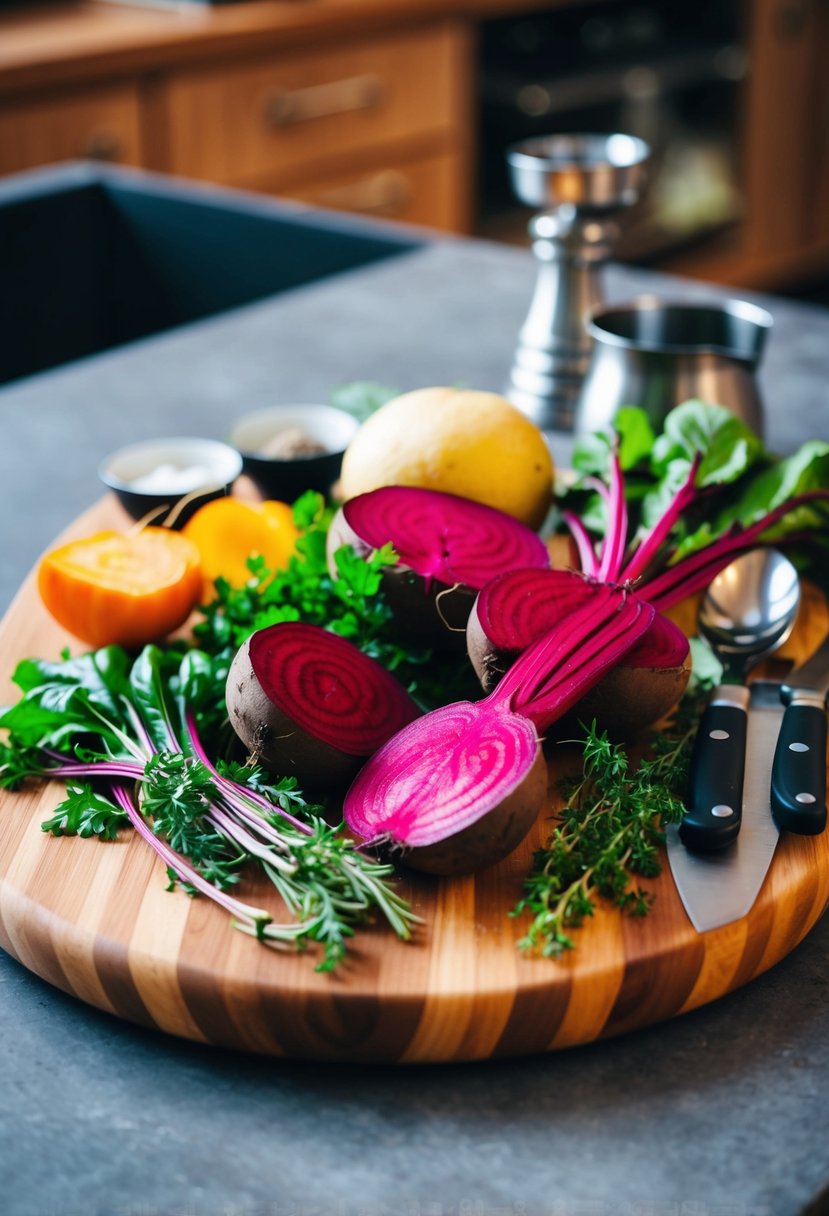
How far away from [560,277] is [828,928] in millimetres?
936

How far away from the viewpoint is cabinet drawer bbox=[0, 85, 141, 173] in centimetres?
282

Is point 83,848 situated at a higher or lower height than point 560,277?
lower

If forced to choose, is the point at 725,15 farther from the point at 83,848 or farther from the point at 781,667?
the point at 83,848

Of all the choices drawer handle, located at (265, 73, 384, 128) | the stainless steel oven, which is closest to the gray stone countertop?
drawer handle, located at (265, 73, 384, 128)

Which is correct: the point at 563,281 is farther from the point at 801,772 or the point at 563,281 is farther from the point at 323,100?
the point at 323,100

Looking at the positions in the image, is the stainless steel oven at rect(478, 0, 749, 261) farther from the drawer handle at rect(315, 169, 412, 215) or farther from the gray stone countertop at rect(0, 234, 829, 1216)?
the gray stone countertop at rect(0, 234, 829, 1216)

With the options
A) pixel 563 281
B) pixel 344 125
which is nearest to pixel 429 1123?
pixel 563 281

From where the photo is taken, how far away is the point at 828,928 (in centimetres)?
82

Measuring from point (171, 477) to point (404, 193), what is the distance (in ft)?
8.64

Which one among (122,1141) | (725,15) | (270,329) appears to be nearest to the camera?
(122,1141)

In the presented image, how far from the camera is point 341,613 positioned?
98 centimetres

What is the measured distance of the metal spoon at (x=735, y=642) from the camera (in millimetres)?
812

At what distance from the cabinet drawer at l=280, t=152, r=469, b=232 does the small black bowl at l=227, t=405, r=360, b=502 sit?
7.58 ft

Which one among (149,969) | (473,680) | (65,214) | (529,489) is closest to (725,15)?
(65,214)
